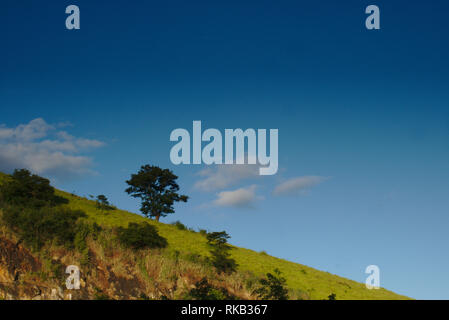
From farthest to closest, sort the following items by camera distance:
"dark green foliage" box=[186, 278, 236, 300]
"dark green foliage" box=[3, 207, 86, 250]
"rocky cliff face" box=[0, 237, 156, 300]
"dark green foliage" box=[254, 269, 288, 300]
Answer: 1. "dark green foliage" box=[254, 269, 288, 300]
2. "dark green foliage" box=[3, 207, 86, 250]
3. "dark green foliage" box=[186, 278, 236, 300]
4. "rocky cliff face" box=[0, 237, 156, 300]

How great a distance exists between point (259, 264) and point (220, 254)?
496cm

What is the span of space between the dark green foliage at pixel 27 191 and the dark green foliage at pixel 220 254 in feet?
43.6

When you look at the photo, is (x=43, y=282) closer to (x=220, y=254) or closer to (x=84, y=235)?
(x=84, y=235)

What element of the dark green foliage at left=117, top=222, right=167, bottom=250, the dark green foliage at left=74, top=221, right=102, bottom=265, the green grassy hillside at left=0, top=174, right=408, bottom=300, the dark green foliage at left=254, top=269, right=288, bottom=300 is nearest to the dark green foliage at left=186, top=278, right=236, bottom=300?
the dark green foliage at left=254, top=269, right=288, bottom=300

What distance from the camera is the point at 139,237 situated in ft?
Answer: 92.6

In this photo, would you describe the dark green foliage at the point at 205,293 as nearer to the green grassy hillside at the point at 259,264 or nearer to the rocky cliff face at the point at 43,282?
the rocky cliff face at the point at 43,282

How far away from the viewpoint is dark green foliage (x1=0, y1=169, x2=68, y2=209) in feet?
94.8

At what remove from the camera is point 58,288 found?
2105 cm

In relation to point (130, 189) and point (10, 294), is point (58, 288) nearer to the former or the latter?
point (10, 294)

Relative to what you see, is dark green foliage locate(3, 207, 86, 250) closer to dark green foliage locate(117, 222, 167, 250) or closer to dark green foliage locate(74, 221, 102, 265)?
dark green foliage locate(74, 221, 102, 265)

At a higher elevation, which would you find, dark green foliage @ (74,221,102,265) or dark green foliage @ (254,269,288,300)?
dark green foliage @ (74,221,102,265)

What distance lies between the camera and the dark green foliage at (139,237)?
2806cm

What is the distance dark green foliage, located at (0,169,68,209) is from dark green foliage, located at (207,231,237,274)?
1329cm

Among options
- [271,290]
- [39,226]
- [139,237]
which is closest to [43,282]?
[39,226]
